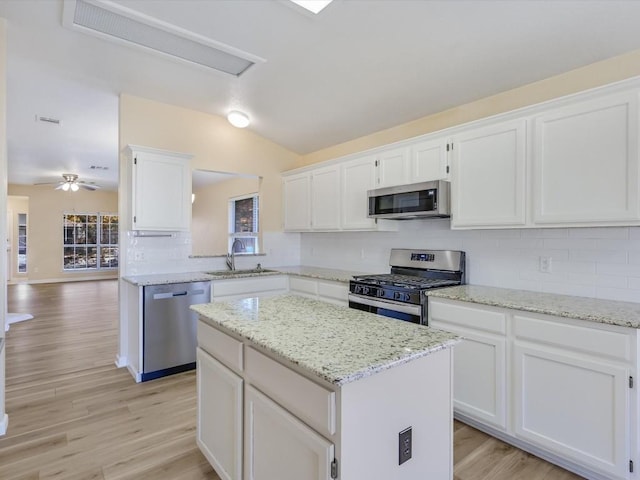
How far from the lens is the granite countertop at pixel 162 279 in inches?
127

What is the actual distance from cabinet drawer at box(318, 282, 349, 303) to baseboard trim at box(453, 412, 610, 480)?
4.53 feet

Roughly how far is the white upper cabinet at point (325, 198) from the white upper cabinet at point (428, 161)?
3.33 ft

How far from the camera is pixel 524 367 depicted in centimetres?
212

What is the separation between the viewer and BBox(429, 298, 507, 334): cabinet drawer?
88.3 inches

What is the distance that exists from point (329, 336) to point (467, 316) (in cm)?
134

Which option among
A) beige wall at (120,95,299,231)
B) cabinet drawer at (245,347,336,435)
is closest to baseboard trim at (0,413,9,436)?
cabinet drawer at (245,347,336,435)

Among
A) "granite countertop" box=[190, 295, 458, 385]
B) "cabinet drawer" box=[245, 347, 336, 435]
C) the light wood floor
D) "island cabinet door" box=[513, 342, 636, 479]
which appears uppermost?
"granite countertop" box=[190, 295, 458, 385]

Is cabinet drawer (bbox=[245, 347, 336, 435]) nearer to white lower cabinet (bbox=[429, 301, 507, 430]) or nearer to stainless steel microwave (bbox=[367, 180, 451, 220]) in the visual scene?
white lower cabinet (bbox=[429, 301, 507, 430])

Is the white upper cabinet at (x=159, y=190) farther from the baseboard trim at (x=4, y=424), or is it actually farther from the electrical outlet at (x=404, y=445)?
the electrical outlet at (x=404, y=445)

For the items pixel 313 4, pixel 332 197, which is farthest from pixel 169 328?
pixel 313 4

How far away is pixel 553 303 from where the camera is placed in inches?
86.0

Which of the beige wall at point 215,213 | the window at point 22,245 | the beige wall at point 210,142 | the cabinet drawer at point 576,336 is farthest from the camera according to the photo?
the window at point 22,245

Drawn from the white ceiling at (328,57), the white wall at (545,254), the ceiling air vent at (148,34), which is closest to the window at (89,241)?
the white ceiling at (328,57)

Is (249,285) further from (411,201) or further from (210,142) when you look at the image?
(411,201)
